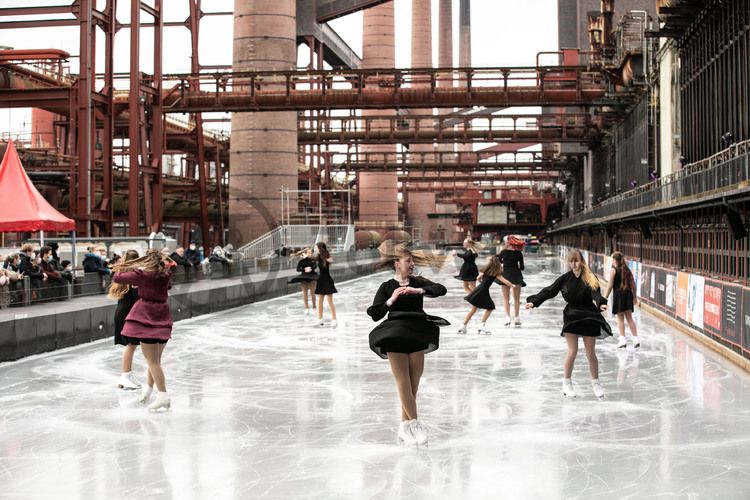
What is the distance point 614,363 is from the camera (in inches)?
529

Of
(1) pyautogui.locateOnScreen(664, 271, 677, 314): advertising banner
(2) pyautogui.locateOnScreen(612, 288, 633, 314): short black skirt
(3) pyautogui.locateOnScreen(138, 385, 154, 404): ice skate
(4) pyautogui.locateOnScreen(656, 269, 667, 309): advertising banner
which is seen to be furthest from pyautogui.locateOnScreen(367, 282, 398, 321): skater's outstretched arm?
(4) pyautogui.locateOnScreen(656, 269, 667, 309): advertising banner

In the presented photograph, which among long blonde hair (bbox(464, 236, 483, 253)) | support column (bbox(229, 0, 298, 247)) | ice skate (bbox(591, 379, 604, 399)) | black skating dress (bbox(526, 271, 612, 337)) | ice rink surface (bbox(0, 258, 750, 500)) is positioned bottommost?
ice rink surface (bbox(0, 258, 750, 500))

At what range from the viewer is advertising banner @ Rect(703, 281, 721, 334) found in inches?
582

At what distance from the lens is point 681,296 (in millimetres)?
18531

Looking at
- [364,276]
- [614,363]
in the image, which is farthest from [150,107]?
[614,363]

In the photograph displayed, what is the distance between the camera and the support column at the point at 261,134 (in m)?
38.6

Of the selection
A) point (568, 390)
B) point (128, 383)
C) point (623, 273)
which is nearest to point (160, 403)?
point (128, 383)

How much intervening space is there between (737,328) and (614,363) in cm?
188

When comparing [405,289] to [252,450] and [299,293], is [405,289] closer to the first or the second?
[252,450]

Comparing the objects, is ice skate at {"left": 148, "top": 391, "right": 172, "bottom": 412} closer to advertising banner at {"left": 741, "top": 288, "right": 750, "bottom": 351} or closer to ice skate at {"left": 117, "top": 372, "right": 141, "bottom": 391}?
ice skate at {"left": 117, "top": 372, "right": 141, "bottom": 391}

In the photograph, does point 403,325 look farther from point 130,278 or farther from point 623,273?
point 623,273

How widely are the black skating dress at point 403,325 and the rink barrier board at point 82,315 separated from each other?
8.15 metres

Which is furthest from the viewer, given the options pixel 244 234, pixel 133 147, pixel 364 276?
pixel 364 276

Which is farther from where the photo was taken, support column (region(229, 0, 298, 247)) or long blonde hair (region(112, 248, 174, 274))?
support column (region(229, 0, 298, 247))
